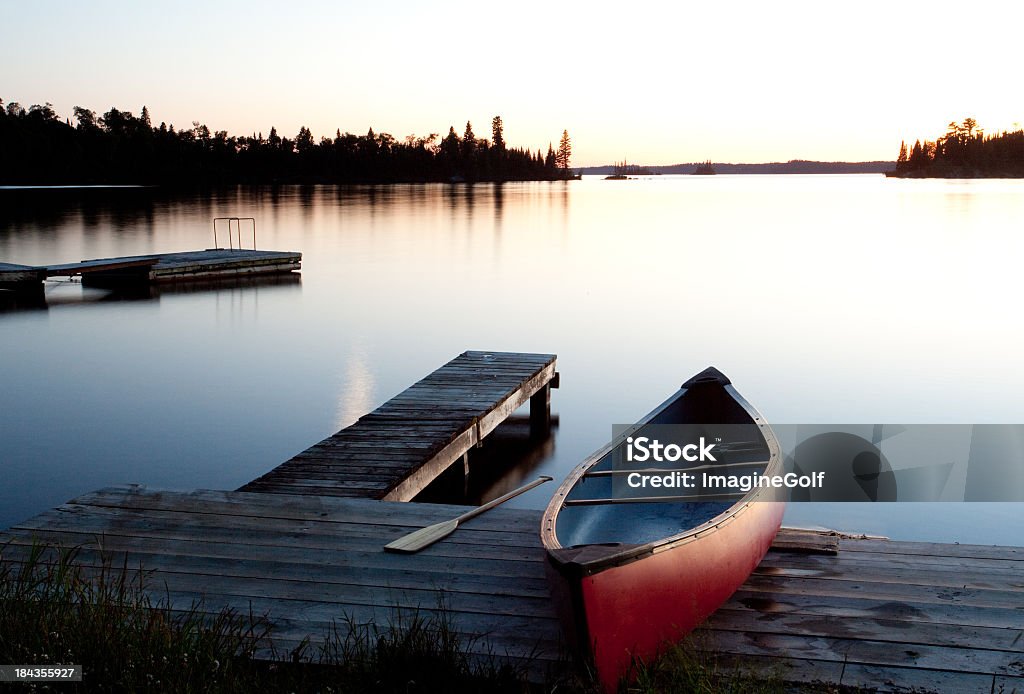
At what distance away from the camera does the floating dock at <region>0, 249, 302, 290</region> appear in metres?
22.4

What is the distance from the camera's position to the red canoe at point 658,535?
379 centimetres

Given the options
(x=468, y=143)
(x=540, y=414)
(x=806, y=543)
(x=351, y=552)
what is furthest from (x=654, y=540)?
(x=468, y=143)

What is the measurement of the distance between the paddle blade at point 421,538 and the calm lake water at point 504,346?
323cm

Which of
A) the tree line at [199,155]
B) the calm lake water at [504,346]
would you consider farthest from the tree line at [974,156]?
the calm lake water at [504,346]

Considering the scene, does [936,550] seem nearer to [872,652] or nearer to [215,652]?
[872,652]

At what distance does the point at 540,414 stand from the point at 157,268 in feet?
54.6

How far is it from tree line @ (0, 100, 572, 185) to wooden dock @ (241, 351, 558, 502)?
134 meters

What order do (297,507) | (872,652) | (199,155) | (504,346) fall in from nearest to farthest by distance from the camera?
(872,652) → (297,507) → (504,346) → (199,155)

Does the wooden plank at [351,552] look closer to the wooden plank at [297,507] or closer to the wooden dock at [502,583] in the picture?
the wooden dock at [502,583]

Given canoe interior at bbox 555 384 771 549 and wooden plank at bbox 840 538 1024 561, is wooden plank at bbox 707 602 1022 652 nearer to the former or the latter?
canoe interior at bbox 555 384 771 549

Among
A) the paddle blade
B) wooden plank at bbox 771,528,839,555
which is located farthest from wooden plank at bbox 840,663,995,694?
the paddle blade

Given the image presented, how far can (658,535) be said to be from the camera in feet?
17.6

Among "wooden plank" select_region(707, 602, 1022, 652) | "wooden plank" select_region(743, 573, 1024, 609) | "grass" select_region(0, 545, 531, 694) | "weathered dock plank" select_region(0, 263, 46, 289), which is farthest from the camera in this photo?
"weathered dock plank" select_region(0, 263, 46, 289)
